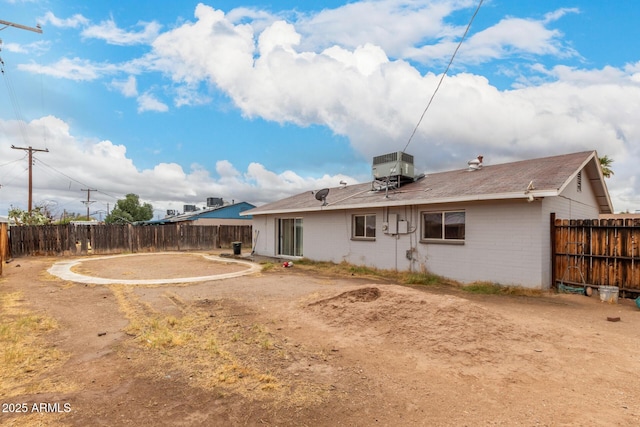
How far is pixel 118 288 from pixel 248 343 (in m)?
6.44

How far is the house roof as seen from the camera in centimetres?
876

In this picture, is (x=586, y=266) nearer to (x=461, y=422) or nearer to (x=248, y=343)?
(x=461, y=422)

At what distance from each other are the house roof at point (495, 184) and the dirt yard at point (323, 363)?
9.63 feet

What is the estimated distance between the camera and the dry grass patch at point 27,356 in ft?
11.7

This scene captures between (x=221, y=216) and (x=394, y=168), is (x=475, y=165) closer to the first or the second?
(x=394, y=168)

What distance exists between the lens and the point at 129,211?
152 feet

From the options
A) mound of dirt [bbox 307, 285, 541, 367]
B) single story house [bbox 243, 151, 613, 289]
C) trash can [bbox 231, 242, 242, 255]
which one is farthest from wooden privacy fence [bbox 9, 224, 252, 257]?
mound of dirt [bbox 307, 285, 541, 367]

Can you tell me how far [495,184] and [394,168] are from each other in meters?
4.57

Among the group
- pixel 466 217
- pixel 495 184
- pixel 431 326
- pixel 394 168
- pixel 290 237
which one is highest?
pixel 394 168

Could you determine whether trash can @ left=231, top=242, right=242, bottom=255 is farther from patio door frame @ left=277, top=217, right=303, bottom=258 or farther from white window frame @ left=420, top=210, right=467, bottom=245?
white window frame @ left=420, top=210, right=467, bottom=245

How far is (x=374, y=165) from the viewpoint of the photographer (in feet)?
48.4

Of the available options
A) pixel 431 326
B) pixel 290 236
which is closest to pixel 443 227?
pixel 431 326

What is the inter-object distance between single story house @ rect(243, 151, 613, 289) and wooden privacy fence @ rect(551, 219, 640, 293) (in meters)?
0.32

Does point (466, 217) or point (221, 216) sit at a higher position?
point (221, 216)
